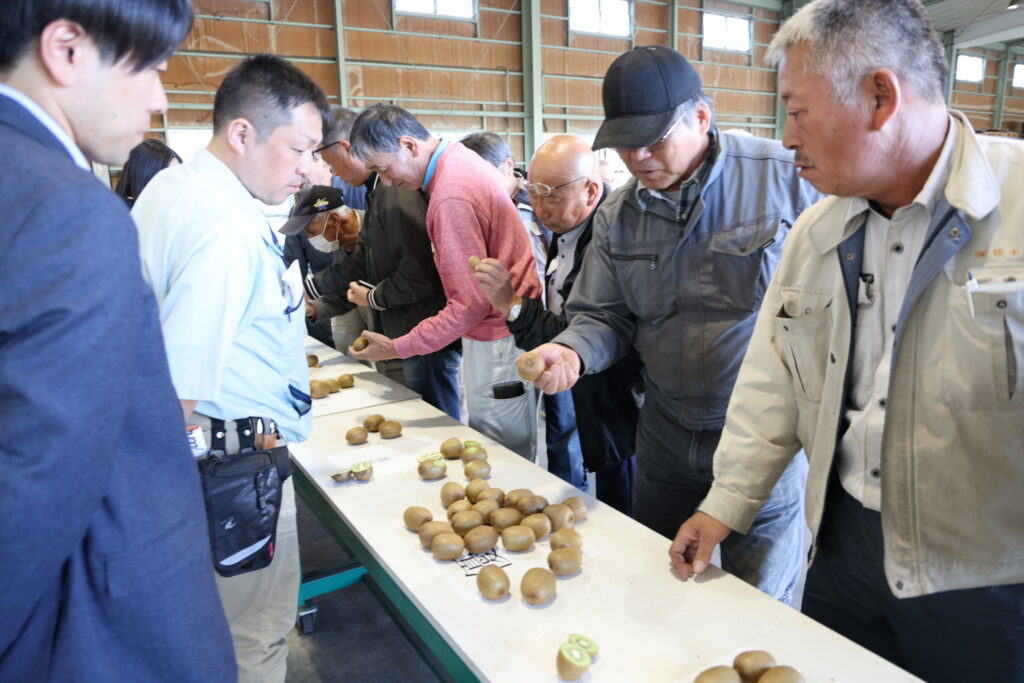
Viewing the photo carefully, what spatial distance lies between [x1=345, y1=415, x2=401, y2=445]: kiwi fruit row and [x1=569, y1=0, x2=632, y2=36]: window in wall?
10.8 metres

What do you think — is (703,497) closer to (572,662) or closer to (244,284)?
(572,662)

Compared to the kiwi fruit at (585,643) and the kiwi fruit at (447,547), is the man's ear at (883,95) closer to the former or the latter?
the kiwi fruit at (585,643)

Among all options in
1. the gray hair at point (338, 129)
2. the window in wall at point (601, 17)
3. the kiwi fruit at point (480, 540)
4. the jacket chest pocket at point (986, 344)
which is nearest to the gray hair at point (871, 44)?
the jacket chest pocket at point (986, 344)

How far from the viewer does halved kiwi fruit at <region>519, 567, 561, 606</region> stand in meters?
1.12

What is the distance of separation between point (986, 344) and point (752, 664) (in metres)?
0.54

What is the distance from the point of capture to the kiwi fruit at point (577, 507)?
4.65ft

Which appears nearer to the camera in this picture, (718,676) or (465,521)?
(718,676)

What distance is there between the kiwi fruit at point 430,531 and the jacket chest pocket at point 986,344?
3.00 feet

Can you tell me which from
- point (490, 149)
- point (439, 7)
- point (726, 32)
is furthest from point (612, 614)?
point (726, 32)

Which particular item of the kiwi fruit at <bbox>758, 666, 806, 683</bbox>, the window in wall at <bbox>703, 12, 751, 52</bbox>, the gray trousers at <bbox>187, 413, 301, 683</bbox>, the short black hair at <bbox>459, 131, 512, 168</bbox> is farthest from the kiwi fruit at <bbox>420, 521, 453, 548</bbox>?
the window in wall at <bbox>703, 12, 751, 52</bbox>

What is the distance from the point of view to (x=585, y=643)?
1.00 meters

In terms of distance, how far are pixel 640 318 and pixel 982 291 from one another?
0.85m

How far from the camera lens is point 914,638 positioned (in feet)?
3.46

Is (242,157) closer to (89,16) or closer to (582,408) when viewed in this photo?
(89,16)
